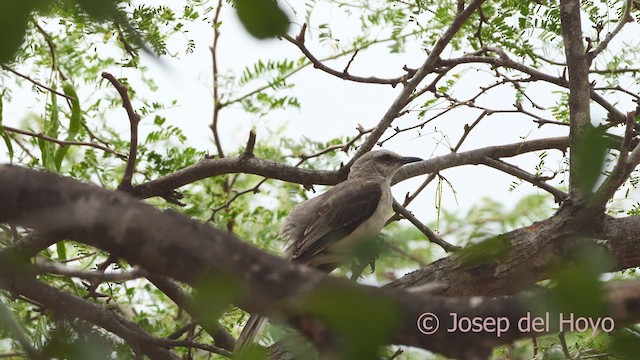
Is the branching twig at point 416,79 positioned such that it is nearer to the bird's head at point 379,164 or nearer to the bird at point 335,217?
the bird at point 335,217

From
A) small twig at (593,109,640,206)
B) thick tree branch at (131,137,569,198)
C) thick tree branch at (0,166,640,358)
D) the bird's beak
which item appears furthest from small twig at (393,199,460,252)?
thick tree branch at (0,166,640,358)

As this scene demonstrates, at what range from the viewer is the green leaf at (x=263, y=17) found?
0.98m

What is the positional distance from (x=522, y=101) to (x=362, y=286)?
4.72m

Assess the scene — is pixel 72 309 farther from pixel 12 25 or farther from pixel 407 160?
pixel 407 160

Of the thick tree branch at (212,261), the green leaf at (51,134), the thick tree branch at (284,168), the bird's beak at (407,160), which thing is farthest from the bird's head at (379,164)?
the thick tree branch at (212,261)

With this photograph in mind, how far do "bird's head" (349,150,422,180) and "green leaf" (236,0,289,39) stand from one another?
5.04m

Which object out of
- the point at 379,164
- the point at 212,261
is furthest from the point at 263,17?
the point at 379,164

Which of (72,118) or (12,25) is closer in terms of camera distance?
(12,25)

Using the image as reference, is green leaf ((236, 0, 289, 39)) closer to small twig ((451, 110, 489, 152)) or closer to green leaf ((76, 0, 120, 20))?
green leaf ((76, 0, 120, 20))

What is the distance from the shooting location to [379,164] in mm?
6258

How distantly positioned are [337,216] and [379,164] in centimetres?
93

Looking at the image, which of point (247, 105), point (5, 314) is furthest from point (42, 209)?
point (247, 105)

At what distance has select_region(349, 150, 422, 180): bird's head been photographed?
20.0 feet

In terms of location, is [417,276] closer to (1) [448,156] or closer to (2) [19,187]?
(1) [448,156]
